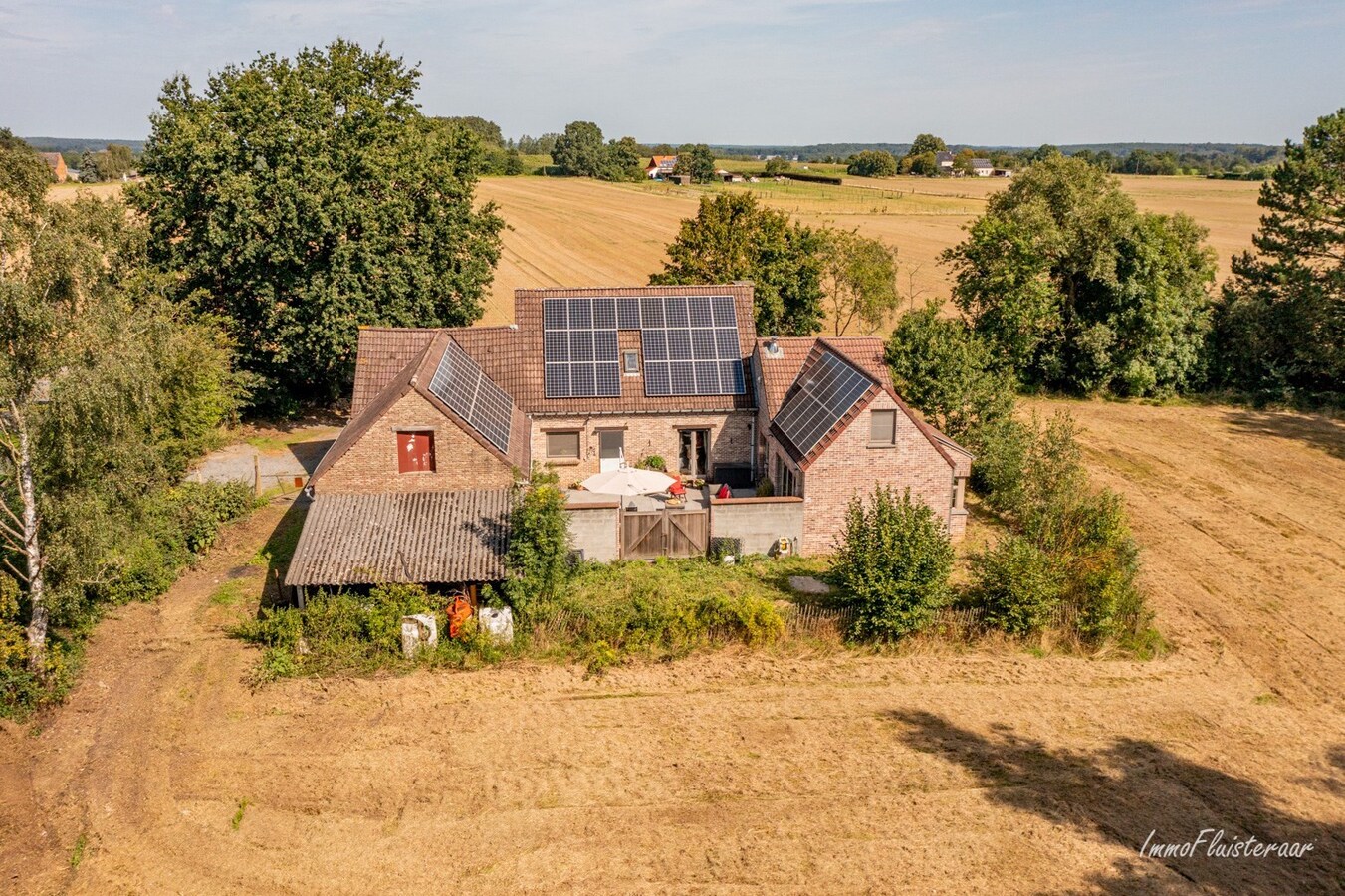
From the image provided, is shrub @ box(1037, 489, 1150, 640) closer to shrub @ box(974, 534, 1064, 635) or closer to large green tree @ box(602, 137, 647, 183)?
shrub @ box(974, 534, 1064, 635)

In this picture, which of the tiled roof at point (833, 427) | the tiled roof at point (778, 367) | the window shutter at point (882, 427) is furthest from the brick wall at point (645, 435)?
the window shutter at point (882, 427)

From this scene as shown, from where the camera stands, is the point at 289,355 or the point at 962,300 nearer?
the point at 289,355

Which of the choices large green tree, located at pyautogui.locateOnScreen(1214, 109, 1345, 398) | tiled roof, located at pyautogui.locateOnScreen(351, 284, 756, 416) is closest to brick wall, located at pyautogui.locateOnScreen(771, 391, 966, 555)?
tiled roof, located at pyautogui.locateOnScreen(351, 284, 756, 416)

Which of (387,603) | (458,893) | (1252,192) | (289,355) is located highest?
(1252,192)

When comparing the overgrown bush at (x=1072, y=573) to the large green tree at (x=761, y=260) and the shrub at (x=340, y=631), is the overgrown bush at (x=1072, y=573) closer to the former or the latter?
the shrub at (x=340, y=631)

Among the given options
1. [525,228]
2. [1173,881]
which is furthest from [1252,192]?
[1173,881]

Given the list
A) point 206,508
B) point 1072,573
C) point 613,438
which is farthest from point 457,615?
point 1072,573

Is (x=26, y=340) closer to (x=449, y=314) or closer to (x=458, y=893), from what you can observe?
(x=458, y=893)
